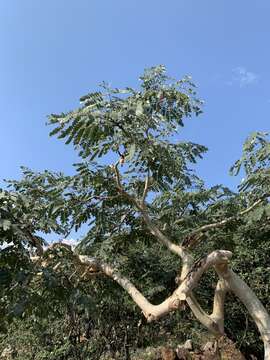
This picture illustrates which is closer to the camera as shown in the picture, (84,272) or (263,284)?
(84,272)

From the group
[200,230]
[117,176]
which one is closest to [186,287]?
[200,230]

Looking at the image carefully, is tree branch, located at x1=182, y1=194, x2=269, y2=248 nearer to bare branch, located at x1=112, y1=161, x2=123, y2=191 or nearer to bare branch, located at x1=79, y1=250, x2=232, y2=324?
bare branch, located at x1=79, y1=250, x2=232, y2=324

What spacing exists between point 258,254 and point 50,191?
5.13 m

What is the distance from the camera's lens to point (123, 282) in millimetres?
5297

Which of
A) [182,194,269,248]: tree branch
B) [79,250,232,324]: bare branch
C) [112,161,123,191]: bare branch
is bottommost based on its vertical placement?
[79,250,232,324]: bare branch

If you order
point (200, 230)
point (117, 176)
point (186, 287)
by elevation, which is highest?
point (117, 176)

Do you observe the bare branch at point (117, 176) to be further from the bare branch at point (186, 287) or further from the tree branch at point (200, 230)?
the bare branch at point (186, 287)

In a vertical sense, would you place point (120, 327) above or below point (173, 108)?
below

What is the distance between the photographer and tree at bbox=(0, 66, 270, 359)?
4.64 metres

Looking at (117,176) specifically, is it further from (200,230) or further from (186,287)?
(186,287)

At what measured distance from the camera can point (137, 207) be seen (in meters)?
5.64

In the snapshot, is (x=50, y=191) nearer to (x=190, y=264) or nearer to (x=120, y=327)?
(x=190, y=264)

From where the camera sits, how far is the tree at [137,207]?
4641 mm

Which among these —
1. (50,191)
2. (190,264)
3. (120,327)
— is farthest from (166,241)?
(120,327)
